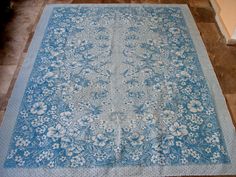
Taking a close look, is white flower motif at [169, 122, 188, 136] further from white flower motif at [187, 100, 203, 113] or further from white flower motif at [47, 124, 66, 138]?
white flower motif at [47, 124, 66, 138]

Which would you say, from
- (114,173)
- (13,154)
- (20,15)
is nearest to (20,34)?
(20,15)

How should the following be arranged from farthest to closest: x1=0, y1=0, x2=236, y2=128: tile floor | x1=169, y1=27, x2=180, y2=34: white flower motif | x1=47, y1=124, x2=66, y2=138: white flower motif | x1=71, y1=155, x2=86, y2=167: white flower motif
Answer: x1=169, y1=27, x2=180, y2=34: white flower motif, x1=0, y1=0, x2=236, y2=128: tile floor, x1=47, y1=124, x2=66, y2=138: white flower motif, x1=71, y1=155, x2=86, y2=167: white flower motif

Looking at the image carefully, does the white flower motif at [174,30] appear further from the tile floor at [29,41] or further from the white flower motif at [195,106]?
the white flower motif at [195,106]

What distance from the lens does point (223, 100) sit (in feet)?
5.14

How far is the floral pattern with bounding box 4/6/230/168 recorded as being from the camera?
132cm

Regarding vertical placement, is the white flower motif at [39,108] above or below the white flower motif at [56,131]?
above

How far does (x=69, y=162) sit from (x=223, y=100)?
2.97ft

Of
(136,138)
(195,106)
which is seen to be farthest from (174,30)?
(136,138)

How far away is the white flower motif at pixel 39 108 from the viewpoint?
1491mm

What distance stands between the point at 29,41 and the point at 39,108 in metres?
0.65

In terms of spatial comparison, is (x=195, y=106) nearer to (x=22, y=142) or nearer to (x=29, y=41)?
(x=22, y=142)

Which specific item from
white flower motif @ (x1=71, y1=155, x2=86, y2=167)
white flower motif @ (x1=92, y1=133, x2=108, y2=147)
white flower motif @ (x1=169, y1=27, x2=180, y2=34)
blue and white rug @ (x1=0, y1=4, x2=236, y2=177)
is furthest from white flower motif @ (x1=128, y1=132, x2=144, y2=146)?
white flower motif @ (x1=169, y1=27, x2=180, y2=34)

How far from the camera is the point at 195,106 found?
5.03 feet

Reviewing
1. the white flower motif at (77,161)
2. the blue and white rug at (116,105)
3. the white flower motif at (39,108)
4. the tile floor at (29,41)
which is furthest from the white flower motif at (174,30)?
the white flower motif at (77,161)
